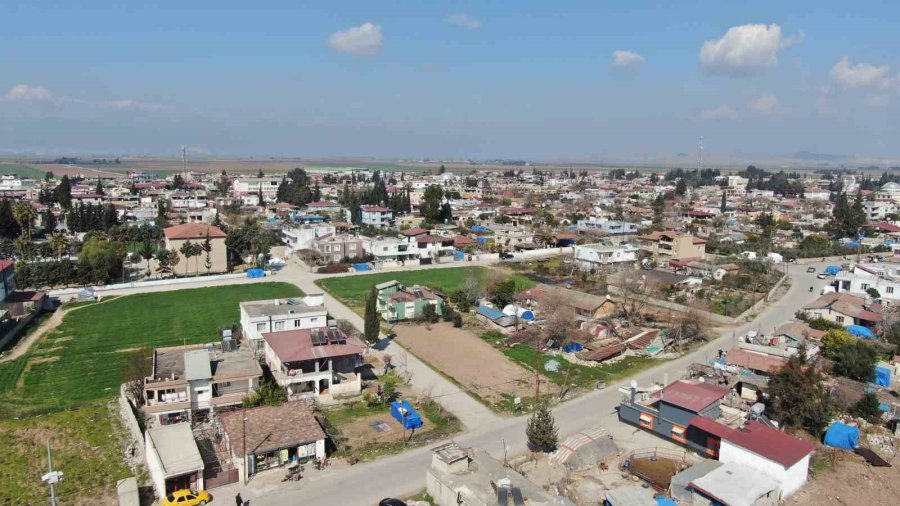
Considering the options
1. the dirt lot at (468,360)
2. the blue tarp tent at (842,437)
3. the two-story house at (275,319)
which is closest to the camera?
the blue tarp tent at (842,437)

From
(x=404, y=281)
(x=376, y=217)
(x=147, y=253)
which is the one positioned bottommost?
(x=404, y=281)

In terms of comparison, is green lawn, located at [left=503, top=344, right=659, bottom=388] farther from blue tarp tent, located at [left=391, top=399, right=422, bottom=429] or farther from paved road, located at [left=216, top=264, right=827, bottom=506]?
blue tarp tent, located at [left=391, top=399, right=422, bottom=429]

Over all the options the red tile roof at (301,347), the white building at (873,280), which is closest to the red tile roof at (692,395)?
the red tile roof at (301,347)

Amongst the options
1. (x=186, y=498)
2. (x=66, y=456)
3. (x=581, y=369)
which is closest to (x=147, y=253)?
(x=66, y=456)

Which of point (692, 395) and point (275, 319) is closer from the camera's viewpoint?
point (692, 395)

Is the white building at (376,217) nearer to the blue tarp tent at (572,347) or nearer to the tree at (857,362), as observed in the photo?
the blue tarp tent at (572,347)

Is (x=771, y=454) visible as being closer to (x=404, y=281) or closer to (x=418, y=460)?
(x=418, y=460)
